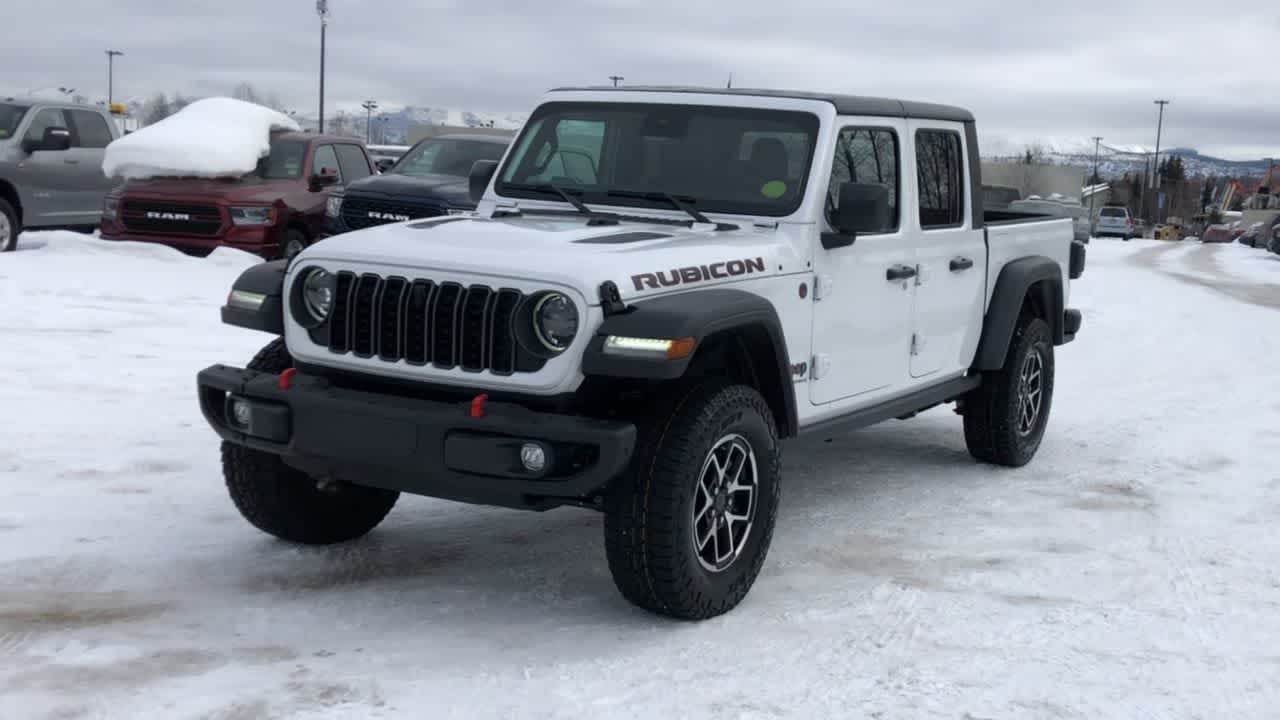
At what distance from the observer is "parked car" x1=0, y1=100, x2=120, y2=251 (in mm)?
16453

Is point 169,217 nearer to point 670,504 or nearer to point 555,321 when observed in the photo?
point 555,321

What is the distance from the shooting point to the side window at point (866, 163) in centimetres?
593

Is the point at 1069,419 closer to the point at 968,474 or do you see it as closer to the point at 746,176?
the point at 968,474

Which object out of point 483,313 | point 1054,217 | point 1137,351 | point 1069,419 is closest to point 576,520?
point 483,313

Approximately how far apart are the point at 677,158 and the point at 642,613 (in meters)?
2.00

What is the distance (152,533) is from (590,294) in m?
2.41

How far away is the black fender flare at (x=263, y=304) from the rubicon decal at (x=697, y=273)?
52.9 inches

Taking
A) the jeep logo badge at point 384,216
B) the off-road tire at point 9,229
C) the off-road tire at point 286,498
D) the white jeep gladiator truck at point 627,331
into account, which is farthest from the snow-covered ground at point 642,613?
the off-road tire at point 9,229

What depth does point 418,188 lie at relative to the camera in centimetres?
1533

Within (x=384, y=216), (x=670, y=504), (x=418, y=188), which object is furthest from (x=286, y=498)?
(x=418, y=188)

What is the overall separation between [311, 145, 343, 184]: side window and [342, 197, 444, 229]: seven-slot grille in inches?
43.4

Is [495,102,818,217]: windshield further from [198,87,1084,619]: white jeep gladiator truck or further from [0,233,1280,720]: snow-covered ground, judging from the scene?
[0,233,1280,720]: snow-covered ground

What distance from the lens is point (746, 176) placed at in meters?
5.89

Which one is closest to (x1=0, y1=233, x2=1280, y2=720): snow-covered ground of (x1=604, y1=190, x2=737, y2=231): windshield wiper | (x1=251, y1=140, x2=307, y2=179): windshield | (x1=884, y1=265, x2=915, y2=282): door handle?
(x1=884, y1=265, x2=915, y2=282): door handle
